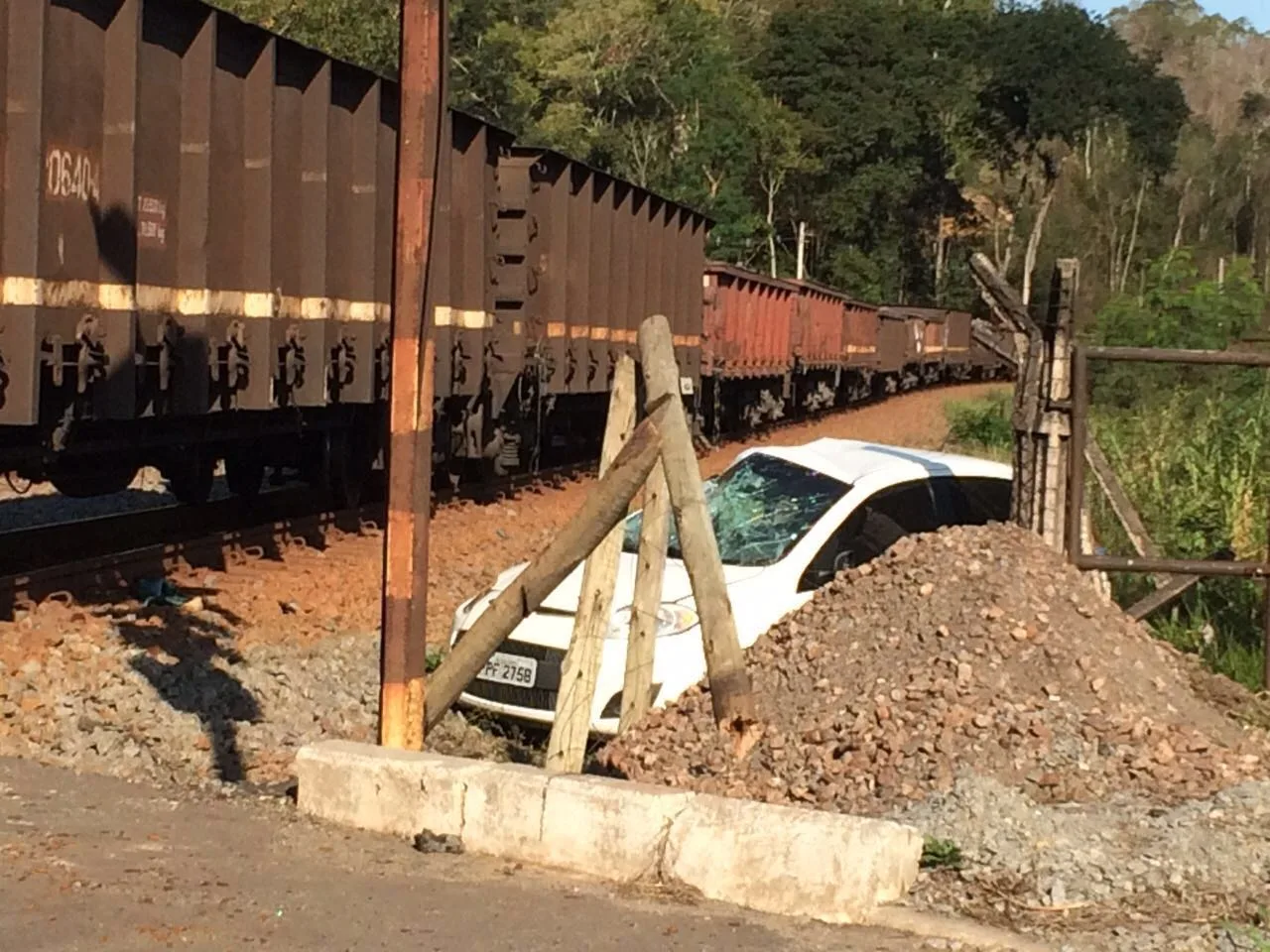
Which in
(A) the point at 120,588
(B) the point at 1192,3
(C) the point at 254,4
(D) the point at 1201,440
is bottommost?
(A) the point at 120,588

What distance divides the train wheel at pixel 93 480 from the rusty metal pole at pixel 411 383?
632cm

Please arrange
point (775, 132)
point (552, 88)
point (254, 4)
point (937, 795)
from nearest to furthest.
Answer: point (937, 795) → point (254, 4) → point (552, 88) → point (775, 132)

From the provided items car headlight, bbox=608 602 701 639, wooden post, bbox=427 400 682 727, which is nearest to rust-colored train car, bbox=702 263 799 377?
car headlight, bbox=608 602 701 639

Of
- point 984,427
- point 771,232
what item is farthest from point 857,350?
point 771,232

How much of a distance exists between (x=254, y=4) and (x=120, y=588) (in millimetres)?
30452

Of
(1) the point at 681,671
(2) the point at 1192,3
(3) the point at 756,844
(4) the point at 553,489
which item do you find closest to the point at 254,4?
(4) the point at 553,489

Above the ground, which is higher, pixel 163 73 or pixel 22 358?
pixel 163 73

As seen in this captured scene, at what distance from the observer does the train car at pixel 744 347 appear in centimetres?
2892

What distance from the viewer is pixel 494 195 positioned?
18109mm

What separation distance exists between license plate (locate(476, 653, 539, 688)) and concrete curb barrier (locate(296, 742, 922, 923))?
242cm

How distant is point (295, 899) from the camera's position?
206 inches

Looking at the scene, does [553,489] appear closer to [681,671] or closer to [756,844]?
[681,671]

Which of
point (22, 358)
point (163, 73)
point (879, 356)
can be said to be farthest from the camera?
point (879, 356)

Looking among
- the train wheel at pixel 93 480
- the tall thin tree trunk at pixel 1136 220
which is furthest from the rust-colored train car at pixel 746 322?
the tall thin tree trunk at pixel 1136 220
